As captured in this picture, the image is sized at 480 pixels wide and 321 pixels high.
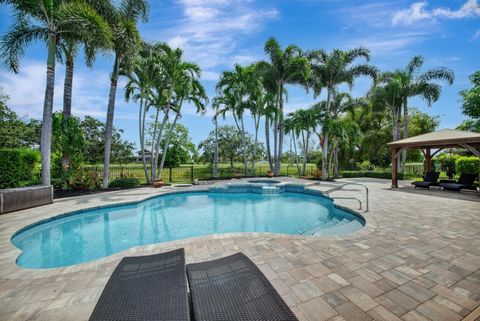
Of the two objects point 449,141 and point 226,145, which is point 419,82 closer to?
point 449,141

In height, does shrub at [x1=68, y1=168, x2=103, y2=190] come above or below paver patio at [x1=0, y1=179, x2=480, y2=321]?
above

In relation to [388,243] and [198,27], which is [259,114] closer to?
[198,27]

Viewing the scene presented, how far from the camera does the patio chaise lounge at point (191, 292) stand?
5.14ft

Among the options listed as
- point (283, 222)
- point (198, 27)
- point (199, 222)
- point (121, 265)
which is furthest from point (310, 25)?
point (121, 265)

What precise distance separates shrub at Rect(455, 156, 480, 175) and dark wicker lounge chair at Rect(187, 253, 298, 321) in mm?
17853

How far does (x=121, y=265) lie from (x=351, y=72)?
19.5m

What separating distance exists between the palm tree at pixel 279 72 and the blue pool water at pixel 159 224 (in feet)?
28.7

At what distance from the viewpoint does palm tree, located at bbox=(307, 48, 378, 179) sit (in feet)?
52.2

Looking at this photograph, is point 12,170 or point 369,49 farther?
point 369,49

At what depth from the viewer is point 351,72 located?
54.1ft

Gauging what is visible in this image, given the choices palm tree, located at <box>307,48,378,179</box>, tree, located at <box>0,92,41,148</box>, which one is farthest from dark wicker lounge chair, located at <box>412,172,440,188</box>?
tree, located at <box>0,92,41,148</box>

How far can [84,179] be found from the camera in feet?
34.4

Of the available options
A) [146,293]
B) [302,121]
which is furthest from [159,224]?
[302,121]

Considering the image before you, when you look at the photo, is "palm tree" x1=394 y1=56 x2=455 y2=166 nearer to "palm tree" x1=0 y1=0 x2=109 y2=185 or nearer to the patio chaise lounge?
the patio chaise lounge
